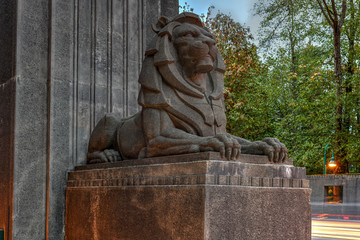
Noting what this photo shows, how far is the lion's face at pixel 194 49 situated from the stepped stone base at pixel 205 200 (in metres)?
1.24

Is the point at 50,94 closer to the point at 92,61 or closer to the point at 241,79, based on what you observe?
the point at 92,61

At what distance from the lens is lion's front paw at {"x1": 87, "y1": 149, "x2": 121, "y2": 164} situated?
6359 millimetres

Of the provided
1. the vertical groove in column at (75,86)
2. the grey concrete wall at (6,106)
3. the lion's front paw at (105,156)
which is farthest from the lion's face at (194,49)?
the grey concrete wall at (6,106)

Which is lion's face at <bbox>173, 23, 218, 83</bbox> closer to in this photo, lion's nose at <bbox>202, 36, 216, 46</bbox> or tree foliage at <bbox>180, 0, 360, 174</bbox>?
lion's nose at <bbox>202, 36, 216, 46</bbox>

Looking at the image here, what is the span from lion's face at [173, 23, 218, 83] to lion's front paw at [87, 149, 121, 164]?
5.20 feet

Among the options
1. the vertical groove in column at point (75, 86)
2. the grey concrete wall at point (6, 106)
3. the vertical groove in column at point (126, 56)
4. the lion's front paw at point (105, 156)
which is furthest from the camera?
the vertical groove in column at point (126, 56)

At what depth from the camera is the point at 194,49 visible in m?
5.55

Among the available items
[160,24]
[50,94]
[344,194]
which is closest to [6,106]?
[50,94]

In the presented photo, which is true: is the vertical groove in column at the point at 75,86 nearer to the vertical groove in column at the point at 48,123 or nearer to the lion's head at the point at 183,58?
the vertical groove in column at the point at 48,123

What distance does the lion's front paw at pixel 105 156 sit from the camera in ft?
20.9

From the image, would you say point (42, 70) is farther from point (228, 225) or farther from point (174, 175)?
point (228, 225)

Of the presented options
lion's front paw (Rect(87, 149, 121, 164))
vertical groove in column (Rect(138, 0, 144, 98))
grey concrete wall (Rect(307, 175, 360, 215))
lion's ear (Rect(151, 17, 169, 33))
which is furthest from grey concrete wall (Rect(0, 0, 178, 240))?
grey concrete wall (Rect(307, 175, 360, 215))

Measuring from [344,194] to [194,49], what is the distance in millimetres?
12332

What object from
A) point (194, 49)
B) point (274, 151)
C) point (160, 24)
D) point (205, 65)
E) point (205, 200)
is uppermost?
point (160, 24)
